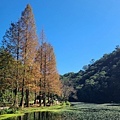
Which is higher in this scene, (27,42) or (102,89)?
(102,89)

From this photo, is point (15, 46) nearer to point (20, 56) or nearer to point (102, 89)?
point (20, 56)

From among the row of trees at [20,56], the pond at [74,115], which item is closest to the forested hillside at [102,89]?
the row of trees at [20,56]

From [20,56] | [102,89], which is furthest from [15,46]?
[102,89]

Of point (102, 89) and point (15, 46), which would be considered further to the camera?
point (102, 89)

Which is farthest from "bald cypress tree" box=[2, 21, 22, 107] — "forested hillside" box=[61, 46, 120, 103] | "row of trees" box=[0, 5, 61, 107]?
"forested hillside" box=[61, 46, 120, 103]

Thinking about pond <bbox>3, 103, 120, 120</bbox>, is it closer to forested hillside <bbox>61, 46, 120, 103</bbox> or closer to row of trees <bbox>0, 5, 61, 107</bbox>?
row of trees <bbox>0, 5, 61, 107</bbox>

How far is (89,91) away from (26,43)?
83510 mm

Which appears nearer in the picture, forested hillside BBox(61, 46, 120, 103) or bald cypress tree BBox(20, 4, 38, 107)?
bald cypress tree BBox(20, 4, 38, 107)

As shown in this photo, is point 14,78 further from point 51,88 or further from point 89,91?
point 89,91

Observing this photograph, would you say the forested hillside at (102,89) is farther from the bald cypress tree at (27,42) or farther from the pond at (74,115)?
the pond at (74,115)

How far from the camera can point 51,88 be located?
60281 millimetres

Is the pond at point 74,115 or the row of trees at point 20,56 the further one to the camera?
the row of trees at point 20,56

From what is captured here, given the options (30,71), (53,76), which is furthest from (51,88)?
(30,71)

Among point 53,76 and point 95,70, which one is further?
→ point 95,70
